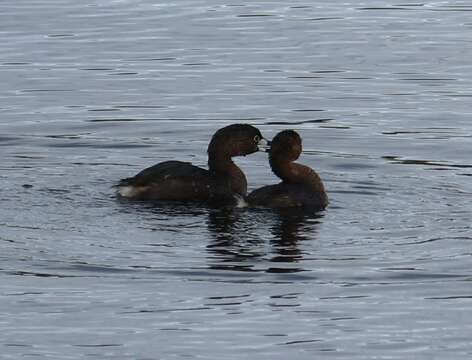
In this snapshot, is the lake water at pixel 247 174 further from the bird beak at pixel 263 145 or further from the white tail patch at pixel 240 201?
the bird beak at pixel 263 145

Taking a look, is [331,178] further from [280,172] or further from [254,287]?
[254,287]

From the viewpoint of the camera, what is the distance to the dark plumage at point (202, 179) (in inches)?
608

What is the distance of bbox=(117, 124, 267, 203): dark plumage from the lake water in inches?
8.3

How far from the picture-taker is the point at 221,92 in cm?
2052

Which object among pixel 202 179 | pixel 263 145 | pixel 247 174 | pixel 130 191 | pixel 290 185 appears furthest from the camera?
pixel 247 174

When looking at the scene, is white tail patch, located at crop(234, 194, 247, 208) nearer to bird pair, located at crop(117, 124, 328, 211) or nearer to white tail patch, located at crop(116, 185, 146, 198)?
bird pair, located at crop(117, 124, 328, 211)

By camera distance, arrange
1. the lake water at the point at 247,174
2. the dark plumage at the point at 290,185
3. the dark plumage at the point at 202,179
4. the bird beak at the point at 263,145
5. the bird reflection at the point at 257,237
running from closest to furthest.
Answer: the lake water at the point at 247,174
the bird reflection at the point at 257,237
the dark plumage at the point at 290,185
the dark plumage at the point at 202,179
the bird beak at the point at 263,145

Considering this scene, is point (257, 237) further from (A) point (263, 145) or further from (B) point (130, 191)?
(A) point (263, 145)

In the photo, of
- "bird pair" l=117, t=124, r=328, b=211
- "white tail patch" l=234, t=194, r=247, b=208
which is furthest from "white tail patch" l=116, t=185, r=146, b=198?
"white tail patch" l=234, t=194, r=247, b=208

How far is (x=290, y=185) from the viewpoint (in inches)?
612

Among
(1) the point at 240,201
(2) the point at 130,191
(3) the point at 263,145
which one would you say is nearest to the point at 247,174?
(3) the point at 263,145

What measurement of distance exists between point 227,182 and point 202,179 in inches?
9.2

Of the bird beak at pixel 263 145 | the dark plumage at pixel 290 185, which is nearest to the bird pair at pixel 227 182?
the dark plumage at pixel 290 185

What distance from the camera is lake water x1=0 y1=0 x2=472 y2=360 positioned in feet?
37.4
